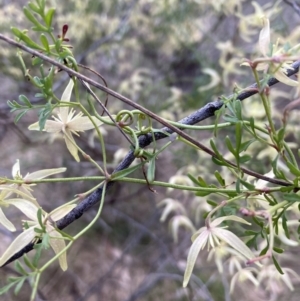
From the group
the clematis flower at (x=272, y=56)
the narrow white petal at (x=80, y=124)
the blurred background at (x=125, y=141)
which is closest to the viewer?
the clematis flower at (x=272, y=56)

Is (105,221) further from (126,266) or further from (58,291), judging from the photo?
(58,291)

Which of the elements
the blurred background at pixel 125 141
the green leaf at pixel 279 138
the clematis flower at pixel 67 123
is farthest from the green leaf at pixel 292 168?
the blurred background at pixel 125 141

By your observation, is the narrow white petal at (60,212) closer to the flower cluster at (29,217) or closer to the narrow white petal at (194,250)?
the flower cluster at (29,217)

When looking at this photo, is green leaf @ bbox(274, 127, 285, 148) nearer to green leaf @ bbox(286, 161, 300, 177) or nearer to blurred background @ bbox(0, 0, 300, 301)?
green leaf @ bbox(286, 161, 300, 177)

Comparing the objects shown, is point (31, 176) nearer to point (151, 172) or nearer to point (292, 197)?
point (151, 172)

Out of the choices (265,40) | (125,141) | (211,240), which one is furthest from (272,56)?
(125,141)

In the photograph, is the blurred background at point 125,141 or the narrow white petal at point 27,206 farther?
the blurred background at point 125,141

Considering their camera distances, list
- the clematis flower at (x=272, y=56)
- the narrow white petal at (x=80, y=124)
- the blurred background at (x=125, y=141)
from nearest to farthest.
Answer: the clematis flower at (x=272, y=56) → the narrow white petal at (x=80, y=124) → the blurred background at (x=125, y=141)

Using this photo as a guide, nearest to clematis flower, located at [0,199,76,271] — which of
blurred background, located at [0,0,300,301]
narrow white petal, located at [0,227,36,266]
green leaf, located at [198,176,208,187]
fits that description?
narrow white petal, located at [0,227,36,266]
